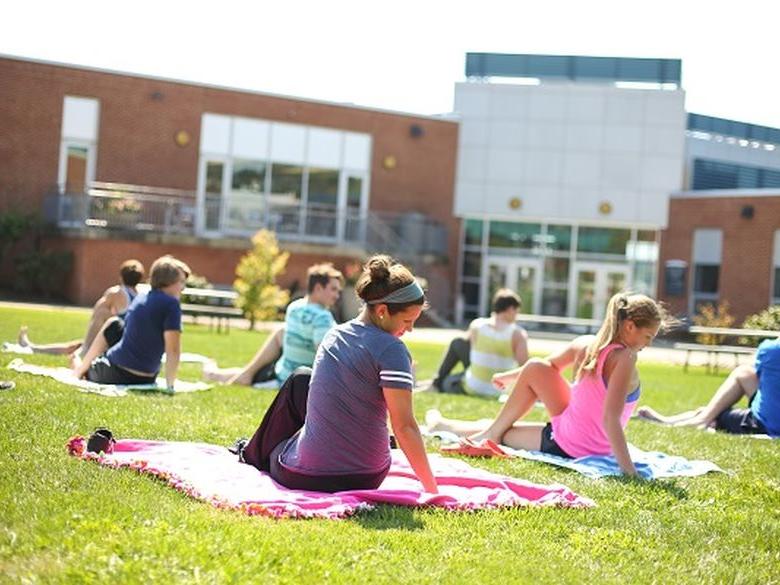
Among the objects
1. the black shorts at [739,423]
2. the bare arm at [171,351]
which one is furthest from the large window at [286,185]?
the black shorts at [739,423]

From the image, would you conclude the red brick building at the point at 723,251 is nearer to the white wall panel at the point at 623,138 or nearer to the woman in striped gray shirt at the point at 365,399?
the white wall panel at the point at 623,138

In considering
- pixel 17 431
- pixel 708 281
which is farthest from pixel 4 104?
pixel 17 431

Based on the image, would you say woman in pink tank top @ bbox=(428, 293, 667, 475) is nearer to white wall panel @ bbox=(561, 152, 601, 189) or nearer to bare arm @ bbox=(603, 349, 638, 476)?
bare arm @ bbox=(603, 349, 638, 476)

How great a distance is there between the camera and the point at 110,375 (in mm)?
9641

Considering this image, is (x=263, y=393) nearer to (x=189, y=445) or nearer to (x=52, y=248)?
(x=189, y=445)

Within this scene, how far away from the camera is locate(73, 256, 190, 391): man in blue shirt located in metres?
9.38

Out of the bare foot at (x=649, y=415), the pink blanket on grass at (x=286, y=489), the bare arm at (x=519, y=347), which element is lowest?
the bare foot at (x=649, y=415)

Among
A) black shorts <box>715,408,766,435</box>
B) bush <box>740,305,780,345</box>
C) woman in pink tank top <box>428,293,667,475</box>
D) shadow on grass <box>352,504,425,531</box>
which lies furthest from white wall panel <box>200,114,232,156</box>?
shadow on grass <box>352,504,425,531</box>

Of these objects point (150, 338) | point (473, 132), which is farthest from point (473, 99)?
point (150, 338)

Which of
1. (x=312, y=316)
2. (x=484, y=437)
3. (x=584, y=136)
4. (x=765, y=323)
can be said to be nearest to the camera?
(x=484, y=437)

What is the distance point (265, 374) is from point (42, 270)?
19.8m

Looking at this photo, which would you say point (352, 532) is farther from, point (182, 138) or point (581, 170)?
point (581, 170)

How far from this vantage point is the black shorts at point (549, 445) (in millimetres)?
7477

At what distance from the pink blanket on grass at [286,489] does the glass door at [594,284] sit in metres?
31.5
